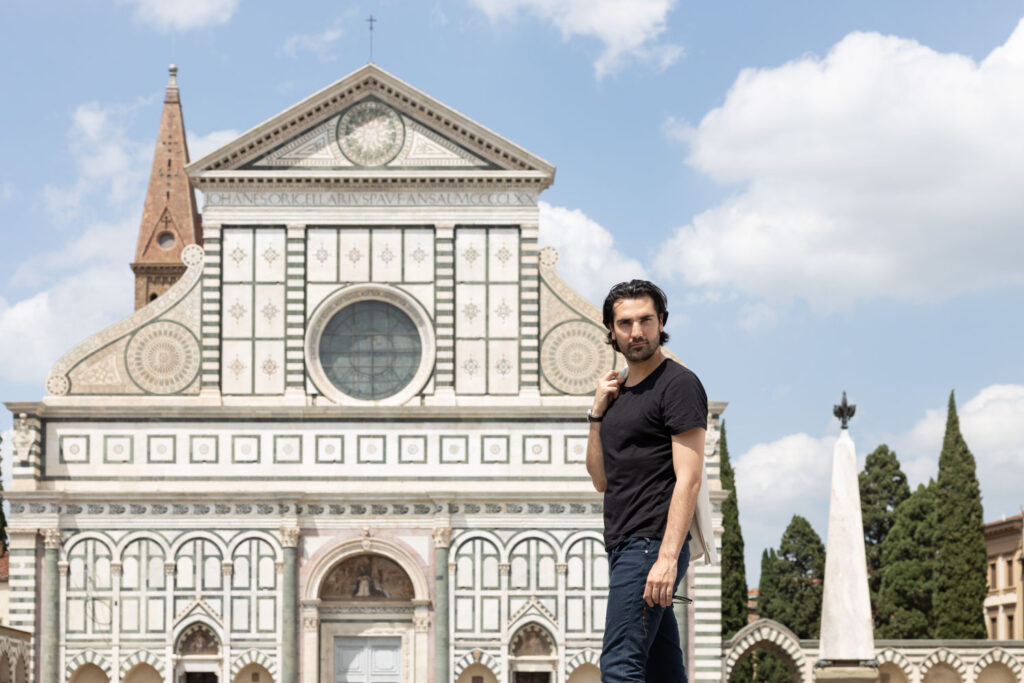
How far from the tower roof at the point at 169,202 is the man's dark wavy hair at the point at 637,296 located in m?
47.5

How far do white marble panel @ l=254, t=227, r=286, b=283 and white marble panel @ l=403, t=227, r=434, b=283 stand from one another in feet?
8.73

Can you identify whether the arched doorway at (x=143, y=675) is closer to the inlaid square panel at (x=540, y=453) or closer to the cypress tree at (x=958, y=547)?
the inlaid square panel at (x=540, y=453)

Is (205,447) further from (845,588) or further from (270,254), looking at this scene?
(845,588)

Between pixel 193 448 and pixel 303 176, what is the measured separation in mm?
6230

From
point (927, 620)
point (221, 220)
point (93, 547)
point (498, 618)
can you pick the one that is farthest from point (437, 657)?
point (927, 620)

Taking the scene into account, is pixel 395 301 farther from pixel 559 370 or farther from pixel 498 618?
pixel 498 618

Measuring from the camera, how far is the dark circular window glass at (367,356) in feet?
114

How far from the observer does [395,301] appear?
34.9 metres

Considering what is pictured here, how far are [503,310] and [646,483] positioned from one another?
28.5 metres

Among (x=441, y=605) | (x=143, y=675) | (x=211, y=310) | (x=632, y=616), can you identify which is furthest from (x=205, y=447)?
(x=632, y=616)

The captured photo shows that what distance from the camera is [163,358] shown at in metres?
34.7

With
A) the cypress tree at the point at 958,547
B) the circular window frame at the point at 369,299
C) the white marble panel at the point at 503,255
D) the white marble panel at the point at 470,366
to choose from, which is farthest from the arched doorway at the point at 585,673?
the cypress tree at the point at 958,547

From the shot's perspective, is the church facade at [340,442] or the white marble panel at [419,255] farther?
the white marble panel at [419,255]

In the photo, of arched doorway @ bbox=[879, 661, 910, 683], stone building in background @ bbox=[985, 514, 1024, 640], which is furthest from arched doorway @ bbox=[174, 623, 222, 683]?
stone building in background @ bbox=[985, 514, 1024, 640]
